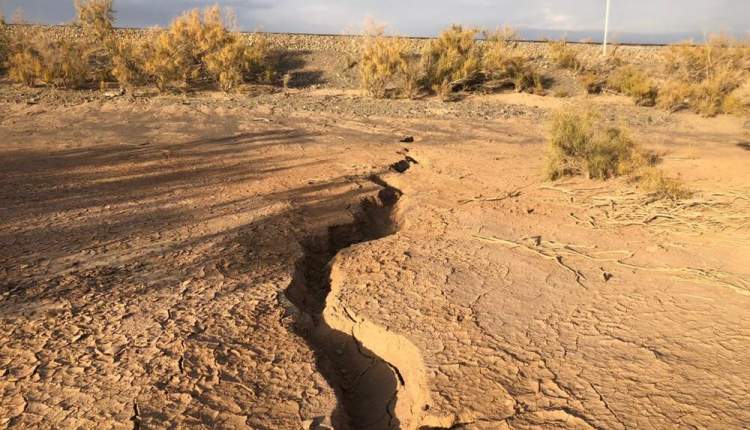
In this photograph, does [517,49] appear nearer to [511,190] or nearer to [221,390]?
[511,190]

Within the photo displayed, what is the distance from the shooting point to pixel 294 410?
3.32m

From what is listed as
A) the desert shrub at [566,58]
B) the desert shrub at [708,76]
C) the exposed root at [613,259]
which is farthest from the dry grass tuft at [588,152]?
the desert shrub at [566,58]

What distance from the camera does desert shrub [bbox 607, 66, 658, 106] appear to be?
17922mm

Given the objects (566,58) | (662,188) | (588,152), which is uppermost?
(566,58)

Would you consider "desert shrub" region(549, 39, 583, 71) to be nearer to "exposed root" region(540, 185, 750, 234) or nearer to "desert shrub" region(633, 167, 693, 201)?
"desert shrub" region(633, 167, 693, 201)

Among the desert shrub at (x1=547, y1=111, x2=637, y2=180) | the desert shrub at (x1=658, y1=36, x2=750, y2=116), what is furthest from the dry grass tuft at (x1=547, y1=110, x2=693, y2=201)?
the desert shrub at (x1=658, y1=36, x2=750, y2=116)

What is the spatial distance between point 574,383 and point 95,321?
3.34 metres

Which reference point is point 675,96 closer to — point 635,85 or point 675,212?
point 635,85

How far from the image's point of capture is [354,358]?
4199 mm

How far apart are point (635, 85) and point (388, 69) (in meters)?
7.96

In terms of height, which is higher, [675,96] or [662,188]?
[675,96]

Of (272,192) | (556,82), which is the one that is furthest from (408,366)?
(556,82)

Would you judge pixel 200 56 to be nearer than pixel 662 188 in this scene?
No

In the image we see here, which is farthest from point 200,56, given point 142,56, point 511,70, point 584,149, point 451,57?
point 584,149
